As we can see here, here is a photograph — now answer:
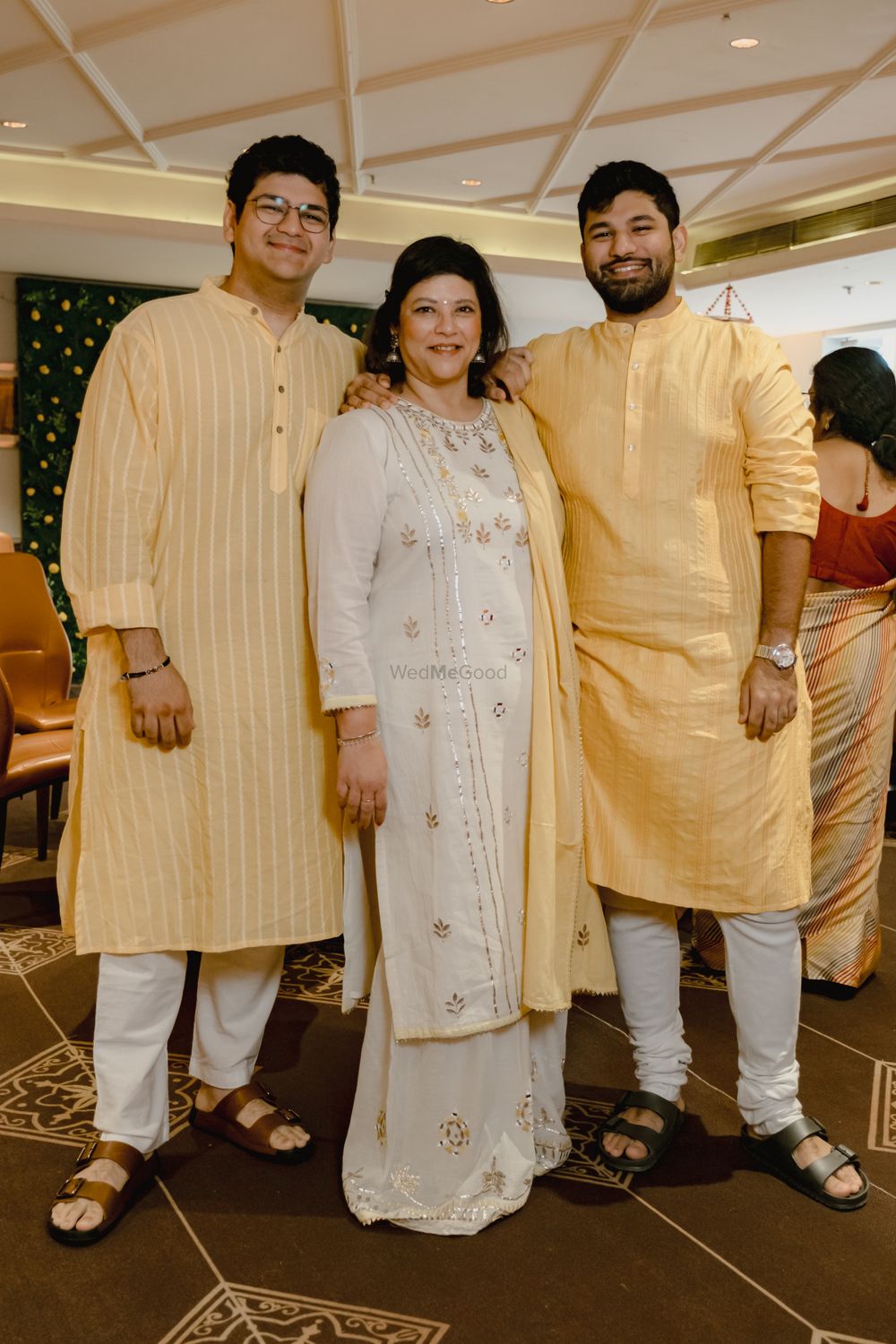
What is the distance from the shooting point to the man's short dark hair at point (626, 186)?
2.00 meters

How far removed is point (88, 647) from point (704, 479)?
3.63ft

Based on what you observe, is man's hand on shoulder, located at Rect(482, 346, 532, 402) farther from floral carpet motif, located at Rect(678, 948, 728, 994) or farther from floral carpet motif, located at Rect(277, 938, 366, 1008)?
floral carpet motif, located at Rect(678, 948, 728, 994)

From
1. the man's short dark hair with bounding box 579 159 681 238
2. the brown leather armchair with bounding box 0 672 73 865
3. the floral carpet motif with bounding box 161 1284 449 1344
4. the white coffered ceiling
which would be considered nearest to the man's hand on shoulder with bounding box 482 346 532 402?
the man's short dark hair with bounding box 579 159 681 238

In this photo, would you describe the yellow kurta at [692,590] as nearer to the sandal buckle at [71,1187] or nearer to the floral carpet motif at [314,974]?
Result: the sandal buckle at [71,1187]

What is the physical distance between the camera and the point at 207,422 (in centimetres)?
188

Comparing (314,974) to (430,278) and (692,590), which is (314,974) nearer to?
(692,590)

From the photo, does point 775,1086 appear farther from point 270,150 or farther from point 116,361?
point 270,150

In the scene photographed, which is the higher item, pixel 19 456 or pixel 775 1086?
pixel 19 456

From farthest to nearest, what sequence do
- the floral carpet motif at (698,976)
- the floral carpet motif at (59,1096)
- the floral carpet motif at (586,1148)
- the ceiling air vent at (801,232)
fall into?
the ceiling air vent at (801,232) < the floral carpet motif at (698,976) < the floral carpet motif at (59,1096) < the floral carpet motif at (586,1148)

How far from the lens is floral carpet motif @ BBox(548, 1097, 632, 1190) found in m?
2.02

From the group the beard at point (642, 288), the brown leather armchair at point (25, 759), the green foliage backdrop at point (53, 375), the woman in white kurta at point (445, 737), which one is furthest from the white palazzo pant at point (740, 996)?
the green foliage backdrop at point (53, 375)

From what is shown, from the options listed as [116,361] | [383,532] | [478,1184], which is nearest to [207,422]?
[116,361]

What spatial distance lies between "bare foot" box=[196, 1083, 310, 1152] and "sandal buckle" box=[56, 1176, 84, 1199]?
0.33m

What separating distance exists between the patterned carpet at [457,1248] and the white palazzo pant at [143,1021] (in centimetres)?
14
